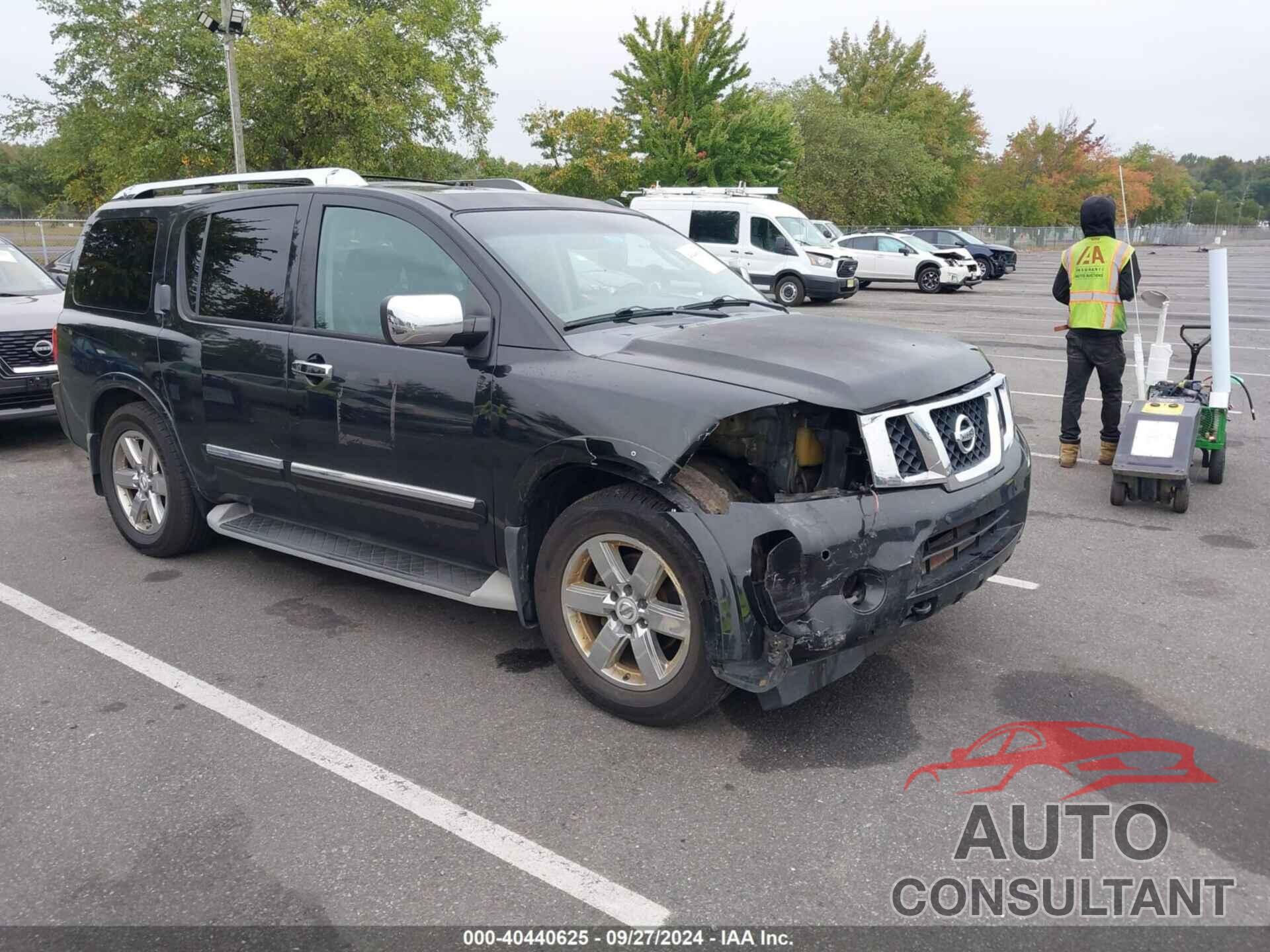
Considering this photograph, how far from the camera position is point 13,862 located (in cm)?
291

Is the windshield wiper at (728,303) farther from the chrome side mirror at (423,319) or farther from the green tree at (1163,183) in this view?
the green tree at (1163,183)

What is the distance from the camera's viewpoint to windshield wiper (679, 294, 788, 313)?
4504 millimetres

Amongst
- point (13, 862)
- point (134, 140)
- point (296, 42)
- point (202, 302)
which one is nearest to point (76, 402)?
point (202, 302)

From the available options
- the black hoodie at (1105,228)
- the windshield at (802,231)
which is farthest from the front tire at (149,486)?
the windshield at (802,231)

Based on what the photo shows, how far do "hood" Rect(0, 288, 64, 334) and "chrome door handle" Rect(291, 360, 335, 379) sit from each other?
4.76 m

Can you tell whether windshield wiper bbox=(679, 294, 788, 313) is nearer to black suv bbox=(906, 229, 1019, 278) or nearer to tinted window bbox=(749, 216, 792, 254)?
tinted window bbox=(749, 216, 792, 254)

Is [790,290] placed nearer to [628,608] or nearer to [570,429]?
[570,429]

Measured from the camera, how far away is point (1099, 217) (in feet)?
22.9

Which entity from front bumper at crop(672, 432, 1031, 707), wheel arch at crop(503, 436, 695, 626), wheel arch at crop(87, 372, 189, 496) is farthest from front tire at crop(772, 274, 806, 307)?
front bumper at crop(672, 432, 1031, 707)

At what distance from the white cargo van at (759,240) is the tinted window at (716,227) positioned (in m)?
0.01

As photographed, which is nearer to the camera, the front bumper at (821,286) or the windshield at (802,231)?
the front bumper at (821,286)

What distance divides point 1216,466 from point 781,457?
4.81m

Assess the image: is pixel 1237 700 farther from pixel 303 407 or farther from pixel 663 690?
pixel 303 407

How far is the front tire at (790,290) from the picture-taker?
2172 centimetres
